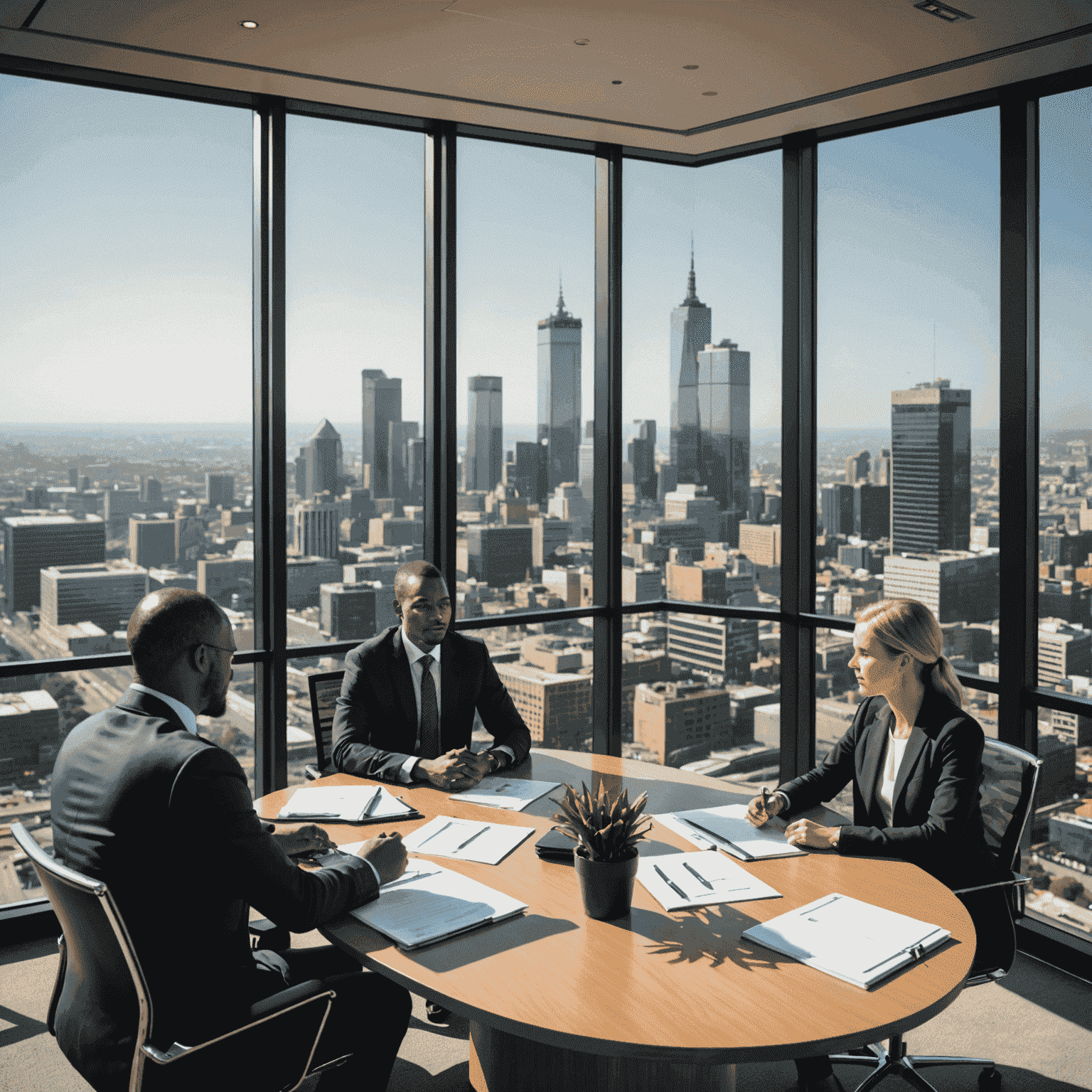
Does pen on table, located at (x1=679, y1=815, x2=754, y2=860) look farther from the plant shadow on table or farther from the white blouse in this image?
the white blouse

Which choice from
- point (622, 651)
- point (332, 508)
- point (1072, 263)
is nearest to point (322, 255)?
point (332, 508)

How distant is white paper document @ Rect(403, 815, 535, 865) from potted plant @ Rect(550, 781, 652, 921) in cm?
37

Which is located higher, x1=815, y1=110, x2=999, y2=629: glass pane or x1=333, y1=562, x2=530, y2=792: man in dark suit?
x1=815, y1=110, x2=999, y2=629: glass pane

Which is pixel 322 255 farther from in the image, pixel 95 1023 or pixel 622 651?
pixel 95 1023

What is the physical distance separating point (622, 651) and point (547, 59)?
278cm

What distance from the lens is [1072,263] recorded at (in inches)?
146

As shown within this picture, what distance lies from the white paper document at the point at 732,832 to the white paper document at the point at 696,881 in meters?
0.07

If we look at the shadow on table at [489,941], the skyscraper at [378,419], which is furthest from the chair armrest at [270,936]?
the skyscraper at [378,419]

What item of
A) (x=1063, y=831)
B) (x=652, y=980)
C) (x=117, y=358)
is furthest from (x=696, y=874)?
(x=117, y=358)

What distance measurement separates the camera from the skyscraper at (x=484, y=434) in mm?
4543

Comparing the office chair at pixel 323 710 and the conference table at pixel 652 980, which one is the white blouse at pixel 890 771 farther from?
the office chair at pixel 323 710

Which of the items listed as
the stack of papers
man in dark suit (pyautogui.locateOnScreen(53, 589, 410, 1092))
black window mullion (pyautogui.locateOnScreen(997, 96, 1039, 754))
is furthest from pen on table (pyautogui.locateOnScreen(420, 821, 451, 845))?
black window mullion (pyautogui.locateOnScreen(997, 96, 1039, 754))

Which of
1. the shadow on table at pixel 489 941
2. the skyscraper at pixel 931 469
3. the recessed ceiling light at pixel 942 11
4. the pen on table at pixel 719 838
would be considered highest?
the recessed ceiling light at pixel 942 11

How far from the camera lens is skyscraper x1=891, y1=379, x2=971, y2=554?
409cm
